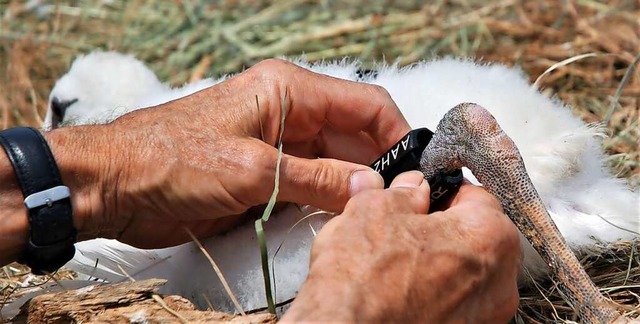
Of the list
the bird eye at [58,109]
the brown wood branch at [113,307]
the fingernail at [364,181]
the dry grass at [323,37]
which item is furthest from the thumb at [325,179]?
the dry grass at [323,37]

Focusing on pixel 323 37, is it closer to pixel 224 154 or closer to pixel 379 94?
pixel 379 94

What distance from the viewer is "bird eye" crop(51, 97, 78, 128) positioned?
299 centimetres

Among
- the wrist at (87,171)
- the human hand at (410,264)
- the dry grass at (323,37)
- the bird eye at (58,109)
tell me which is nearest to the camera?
the human hand at (410,264)

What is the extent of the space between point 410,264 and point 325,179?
387 mm

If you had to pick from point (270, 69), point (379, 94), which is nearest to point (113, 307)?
point (270, 69)

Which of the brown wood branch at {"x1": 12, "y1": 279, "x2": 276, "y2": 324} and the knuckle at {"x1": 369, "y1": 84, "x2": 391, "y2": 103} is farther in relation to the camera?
the knuckle at {"x1": 369, "y1": 84, "x2": 391, "y2": 103}

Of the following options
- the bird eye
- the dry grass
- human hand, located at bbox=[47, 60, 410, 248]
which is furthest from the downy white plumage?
the dry grass

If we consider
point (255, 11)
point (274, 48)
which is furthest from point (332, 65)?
point (255, 11)

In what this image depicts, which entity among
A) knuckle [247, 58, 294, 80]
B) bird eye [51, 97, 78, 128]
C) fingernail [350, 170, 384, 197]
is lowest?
bird eye [51, 97, 78, 128]

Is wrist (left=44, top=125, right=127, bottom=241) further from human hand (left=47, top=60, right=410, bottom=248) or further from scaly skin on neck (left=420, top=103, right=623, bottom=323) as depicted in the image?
scaly skin on neck (left=420, top=103, right=623, bottom=323)

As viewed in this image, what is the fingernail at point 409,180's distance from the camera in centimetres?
179

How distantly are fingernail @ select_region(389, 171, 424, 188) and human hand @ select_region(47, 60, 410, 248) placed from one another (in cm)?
4

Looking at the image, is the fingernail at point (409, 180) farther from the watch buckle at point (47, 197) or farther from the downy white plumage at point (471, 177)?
the watch buckle at point (47, 197)

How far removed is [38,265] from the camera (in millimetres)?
1876
